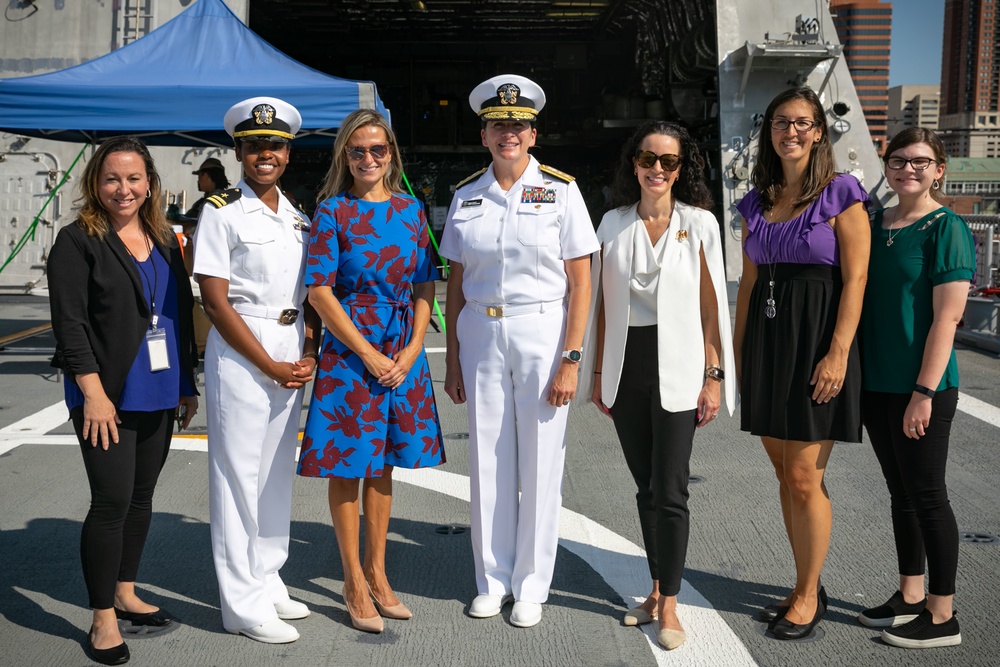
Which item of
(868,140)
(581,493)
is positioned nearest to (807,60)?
(868,140)

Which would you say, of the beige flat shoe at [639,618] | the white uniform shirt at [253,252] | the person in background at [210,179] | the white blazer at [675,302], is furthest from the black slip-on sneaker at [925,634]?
the person in background at [210,179]

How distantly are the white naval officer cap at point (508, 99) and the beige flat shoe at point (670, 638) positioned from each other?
79.5 inches

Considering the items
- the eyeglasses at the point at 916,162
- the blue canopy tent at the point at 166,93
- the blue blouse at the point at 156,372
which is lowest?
the blue blouse at the point at 156,372

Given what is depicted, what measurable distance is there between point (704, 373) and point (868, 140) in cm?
1388

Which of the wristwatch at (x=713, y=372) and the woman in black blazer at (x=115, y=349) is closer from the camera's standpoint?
the woman in black blazer at (x=115, y=349)

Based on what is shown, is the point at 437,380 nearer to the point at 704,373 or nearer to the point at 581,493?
the point at 581,493

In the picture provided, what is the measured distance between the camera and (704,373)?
3.51 meters

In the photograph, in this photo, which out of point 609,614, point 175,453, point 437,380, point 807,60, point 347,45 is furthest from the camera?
point 347,45

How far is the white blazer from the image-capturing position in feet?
11.3

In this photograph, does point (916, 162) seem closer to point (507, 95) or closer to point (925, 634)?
point (507, 95)

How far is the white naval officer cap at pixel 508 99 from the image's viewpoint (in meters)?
3.57

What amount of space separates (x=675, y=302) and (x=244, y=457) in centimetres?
174

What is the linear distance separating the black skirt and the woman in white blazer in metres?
0.19

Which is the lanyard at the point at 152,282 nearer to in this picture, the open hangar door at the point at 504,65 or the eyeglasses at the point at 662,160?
the eyeglasses at the point at 662,160
